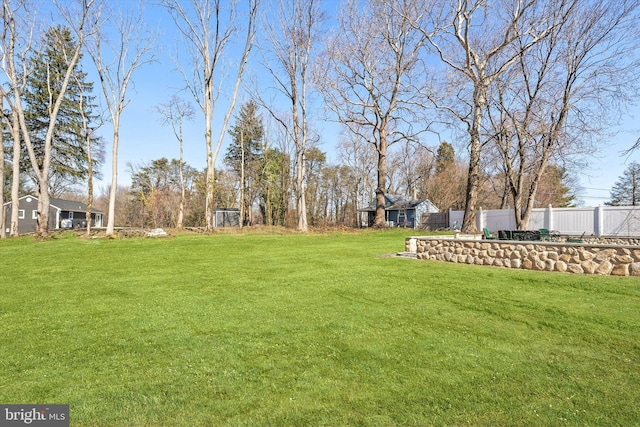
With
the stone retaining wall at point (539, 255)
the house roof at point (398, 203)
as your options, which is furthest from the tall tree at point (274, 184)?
the stone retaining wall at point (539, 255)

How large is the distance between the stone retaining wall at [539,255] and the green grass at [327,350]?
62cm

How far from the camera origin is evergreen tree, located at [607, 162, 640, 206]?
4362cm

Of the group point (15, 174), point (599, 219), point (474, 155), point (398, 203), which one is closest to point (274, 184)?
point (398, 203)

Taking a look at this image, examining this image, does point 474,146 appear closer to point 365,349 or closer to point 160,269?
point 160,269

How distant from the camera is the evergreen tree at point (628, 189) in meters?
43.6

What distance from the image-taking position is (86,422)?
217 cm

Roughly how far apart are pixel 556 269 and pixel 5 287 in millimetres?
10264

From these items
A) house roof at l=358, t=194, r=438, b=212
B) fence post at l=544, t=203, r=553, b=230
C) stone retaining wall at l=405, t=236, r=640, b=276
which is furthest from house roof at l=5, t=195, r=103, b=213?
fence post at l=544, t=203, r=553, b=230

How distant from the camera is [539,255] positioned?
297 inches

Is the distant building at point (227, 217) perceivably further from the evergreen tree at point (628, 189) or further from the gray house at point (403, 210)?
the evergreen tree at point (628, 189)

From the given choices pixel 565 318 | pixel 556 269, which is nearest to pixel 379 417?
pixel 565 318

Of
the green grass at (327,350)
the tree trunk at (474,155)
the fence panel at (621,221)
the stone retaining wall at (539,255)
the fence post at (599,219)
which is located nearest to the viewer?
the green grass at (327,350)

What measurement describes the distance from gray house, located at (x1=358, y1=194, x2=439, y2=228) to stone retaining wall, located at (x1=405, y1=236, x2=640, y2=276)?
2370cm

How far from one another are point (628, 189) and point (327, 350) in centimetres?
5687
